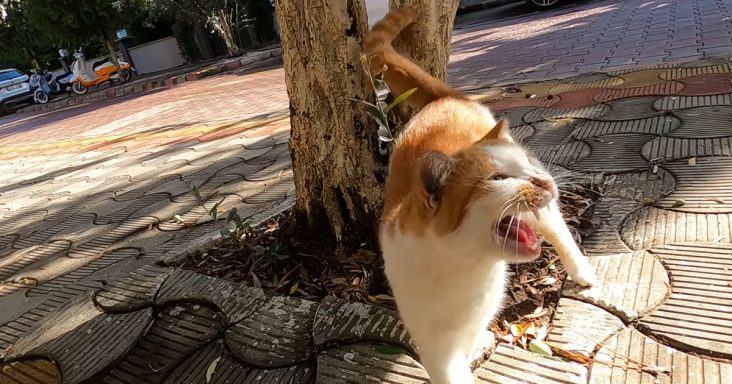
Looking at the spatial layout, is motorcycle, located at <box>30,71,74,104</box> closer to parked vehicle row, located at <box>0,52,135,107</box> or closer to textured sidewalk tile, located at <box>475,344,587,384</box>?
parked vehicle row, located at <box>0,52,135,107</box>

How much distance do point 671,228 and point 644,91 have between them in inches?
85.9

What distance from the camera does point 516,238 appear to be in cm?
120

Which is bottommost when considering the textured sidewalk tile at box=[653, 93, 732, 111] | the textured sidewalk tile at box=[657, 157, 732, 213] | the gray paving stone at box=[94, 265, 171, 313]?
the gray paving stone at box=[94, 265, 171, 313]

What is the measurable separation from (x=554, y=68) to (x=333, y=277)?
4646 millimetres

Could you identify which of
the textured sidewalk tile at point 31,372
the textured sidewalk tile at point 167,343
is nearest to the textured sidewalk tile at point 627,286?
the textured sidewalk tile at point 167,343

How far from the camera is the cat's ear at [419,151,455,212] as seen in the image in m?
1.17

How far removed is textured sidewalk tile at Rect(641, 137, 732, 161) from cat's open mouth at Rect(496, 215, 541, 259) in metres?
1.79

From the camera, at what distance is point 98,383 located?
1850 mm

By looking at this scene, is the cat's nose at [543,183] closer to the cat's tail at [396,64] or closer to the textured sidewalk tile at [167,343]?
the cat's tail at [396,64]

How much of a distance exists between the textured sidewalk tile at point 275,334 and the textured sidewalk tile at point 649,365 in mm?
1030

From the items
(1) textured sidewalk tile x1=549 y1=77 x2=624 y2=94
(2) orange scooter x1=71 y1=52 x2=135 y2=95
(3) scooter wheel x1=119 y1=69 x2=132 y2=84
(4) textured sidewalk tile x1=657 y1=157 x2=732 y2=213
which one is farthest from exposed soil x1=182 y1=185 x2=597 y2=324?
(2) orange scooter x1=71 y1=52 x2=135 y2=95

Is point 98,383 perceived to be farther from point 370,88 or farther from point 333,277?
point 370,88

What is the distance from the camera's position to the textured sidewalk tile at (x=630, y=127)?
2.93m

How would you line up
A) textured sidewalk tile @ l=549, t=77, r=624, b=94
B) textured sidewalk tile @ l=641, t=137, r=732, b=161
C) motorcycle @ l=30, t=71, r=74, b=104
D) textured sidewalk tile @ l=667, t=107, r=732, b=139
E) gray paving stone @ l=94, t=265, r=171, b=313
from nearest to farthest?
gray paving stone @ l=94, t=265, r=171, b=313, textured sidewalk tile @ l=641, t=137, r=732, b=161, textured sidewalk tile @ l=667, t=107, r=732, b=139, textured sidewalk tile @ l=549, t=77, r=624, b=94, motorcycle @ l=30, t=71, r=74, b=104
